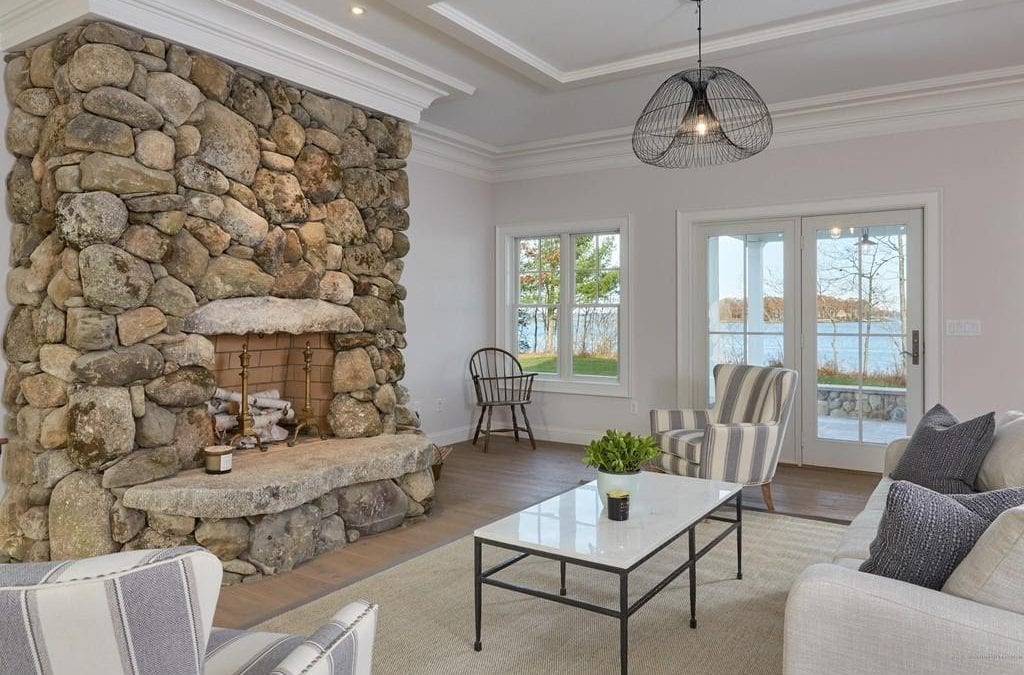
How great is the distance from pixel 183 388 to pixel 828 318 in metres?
4.45

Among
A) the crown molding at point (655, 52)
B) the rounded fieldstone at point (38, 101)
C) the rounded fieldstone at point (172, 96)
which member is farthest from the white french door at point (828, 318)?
the rounded fieldstone at point (38, 101)

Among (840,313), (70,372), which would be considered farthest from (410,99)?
(840,313)

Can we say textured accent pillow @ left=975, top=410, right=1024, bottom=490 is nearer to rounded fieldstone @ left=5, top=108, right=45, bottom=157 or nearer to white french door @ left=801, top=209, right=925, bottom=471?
white french door @ left=801, top=209, right=925, bottom=471

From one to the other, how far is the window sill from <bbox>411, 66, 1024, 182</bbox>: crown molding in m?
1.91

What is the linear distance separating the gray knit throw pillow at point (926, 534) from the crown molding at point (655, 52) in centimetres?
287

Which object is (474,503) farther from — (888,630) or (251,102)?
(888,630)

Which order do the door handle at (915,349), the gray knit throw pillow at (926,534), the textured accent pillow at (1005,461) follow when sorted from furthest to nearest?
the door handle at (915,349) < the textured accent pillow at (1005,461) < the gray knit throw pillow at (926,534)

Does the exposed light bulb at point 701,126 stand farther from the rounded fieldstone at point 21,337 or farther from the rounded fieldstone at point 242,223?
the rounded fieldstone at point 21,337

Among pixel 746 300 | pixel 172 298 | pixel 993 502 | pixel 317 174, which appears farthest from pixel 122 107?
pixel 746 300

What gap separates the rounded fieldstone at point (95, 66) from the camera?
315 cm

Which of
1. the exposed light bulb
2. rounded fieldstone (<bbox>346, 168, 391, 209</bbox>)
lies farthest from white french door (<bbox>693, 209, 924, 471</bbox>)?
rounded fieldstone (<bbox>346, 168, 391, 209</bbox>)

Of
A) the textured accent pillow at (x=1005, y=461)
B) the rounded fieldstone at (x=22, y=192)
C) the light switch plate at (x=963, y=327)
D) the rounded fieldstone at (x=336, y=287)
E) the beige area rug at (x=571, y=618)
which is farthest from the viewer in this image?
the light switch plate at (x=963, y=327)

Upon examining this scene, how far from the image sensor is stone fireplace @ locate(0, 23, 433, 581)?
124 inches

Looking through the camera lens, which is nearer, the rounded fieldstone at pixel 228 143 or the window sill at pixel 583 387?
the rounded fieldstone at pixel 228 143
